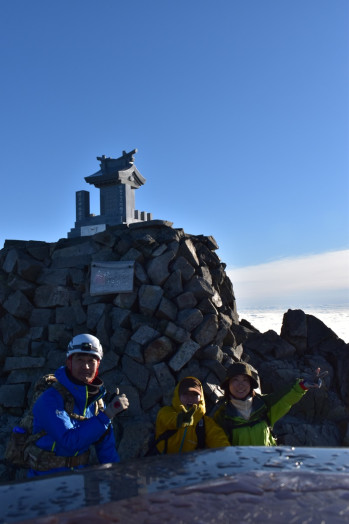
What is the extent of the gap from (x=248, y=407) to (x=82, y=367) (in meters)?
1.33

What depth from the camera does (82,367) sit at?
10.8ft

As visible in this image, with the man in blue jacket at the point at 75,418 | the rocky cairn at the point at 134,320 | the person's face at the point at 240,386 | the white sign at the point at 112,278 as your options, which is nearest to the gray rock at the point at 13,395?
the rocky cairn at the point at 134,320

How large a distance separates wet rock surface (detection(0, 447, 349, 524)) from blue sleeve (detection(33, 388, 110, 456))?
1.37 metres

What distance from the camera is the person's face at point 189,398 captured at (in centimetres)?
390

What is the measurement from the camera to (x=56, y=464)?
3137 millimetres

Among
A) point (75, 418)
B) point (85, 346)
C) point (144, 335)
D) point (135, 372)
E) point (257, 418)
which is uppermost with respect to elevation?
point (144, 335)

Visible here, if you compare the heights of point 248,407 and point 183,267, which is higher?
point 183,267

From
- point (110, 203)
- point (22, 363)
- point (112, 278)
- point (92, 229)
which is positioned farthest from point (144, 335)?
point (110, 203)

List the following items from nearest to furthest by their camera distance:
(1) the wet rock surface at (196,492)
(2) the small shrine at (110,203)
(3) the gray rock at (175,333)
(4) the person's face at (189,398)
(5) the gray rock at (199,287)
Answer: (1) the wet rock surface at (196,492) < (4) the person's face at (189,398) < (3) the gray rock at (175,333) < (5) the gray rock at (199,287) < (2) the small shrine at (110,203)

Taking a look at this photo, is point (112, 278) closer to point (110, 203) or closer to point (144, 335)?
point (144, 335)

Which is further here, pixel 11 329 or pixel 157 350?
pixel 11 329

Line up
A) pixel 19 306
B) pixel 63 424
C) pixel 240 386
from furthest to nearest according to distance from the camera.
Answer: pixel 19 306
pixel 240 386
pixel 63 424

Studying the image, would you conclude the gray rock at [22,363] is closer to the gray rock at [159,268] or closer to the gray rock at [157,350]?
the gray rock at [157,350]

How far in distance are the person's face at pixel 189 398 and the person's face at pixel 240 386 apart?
34cm
